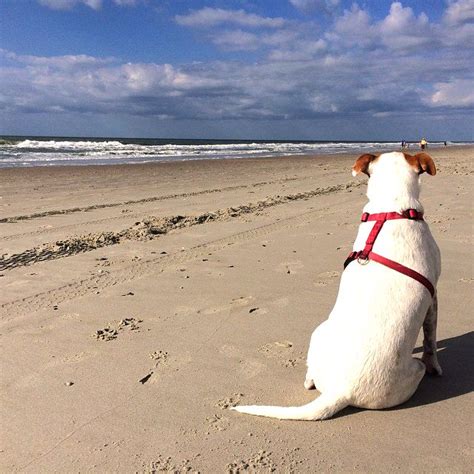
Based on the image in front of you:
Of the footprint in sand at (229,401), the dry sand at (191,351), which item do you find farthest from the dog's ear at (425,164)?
the footprint in sand at (229,401)

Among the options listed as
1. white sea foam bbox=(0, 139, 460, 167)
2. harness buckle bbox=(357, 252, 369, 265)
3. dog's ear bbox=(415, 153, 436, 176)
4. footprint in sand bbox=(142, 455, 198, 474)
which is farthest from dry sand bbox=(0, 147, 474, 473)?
white sea foam bbox=(0, 139, 460, 167)

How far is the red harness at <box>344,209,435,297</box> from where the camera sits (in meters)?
3.00

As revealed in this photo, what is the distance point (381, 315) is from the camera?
2.82m

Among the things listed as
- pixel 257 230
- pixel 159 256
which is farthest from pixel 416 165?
pixel 257 230

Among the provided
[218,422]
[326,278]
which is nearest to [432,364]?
[218,422]

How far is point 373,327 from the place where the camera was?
2793mm

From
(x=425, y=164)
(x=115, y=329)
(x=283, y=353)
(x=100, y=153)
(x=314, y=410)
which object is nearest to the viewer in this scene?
(x=314, y=410)

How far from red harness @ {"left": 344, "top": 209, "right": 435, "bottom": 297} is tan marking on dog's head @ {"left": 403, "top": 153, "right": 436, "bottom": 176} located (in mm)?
321

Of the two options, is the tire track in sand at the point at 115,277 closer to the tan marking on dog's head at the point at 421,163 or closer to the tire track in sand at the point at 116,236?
the tire track in sand at the point at 116,236

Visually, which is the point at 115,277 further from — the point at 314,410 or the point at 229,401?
the point at 314,410

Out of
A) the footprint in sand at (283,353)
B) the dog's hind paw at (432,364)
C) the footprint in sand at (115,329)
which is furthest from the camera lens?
the footprint in sand at (115,329)

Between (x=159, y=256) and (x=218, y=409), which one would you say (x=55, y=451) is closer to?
(x=218, y=409)

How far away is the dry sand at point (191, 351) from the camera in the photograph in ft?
8.65

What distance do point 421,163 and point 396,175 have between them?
0.18m
